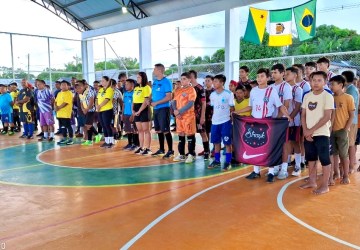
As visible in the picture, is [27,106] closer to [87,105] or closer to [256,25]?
[87,105]

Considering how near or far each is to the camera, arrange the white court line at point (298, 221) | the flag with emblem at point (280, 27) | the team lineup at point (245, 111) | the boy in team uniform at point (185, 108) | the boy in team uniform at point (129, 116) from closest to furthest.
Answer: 1. the white court line at point (298, 221)
2. the team lineup at point (245, 111)
3. the boy in team uniform at point (185, 108)
4. the boy in team uniform at point (129, 116)
5. the flag with emblem at point (280, 27)

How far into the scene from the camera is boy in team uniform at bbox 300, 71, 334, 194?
14.6ft

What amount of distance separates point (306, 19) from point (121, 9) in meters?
9.84

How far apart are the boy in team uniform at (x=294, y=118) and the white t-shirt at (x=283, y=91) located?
0.78 feet

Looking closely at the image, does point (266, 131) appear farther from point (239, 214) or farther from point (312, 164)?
point (239, 214)

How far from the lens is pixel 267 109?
5.15 m

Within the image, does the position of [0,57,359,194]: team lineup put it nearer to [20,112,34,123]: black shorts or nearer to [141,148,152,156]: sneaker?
[141,148,152,156]: sneaker

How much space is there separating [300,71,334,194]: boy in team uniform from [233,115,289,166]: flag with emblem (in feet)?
1.73

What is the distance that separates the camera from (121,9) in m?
17.1

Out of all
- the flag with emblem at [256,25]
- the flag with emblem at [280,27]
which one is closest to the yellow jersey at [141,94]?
the flag with emblem at [280,27]

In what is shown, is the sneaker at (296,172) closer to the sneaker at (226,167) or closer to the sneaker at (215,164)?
the sneaker at (226,167)

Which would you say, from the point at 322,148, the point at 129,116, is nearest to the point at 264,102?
the point at 322,148

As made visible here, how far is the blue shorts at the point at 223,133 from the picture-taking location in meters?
5.76

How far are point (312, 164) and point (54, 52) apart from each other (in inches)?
689
